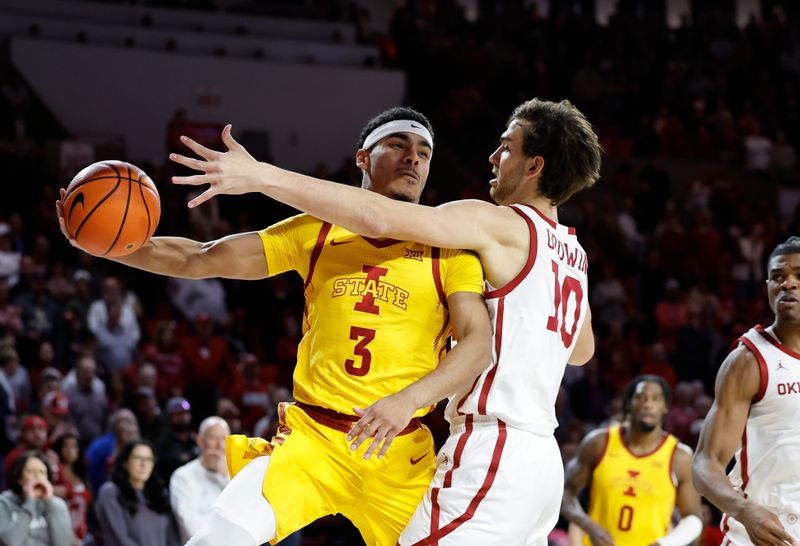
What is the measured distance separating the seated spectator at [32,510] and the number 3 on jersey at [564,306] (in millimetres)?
5063

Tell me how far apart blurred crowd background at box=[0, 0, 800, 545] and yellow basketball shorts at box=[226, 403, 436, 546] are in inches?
210

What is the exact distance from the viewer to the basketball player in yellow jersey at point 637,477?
7.94 meters

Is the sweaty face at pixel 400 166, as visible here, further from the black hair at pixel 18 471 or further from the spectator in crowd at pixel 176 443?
the spectator in crowd at pixel 176 443

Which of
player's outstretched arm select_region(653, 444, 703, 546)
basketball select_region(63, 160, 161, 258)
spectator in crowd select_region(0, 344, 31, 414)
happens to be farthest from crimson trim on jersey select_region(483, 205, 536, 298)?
spectator in crowd select_region(0, 344, 31, 414)

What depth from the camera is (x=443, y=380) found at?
3.93 meters

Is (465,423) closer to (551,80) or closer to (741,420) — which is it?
(741,420)

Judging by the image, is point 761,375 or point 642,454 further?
point 642,454

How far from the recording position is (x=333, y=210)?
4.00 metres

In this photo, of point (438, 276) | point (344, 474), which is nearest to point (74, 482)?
point (344, 474)

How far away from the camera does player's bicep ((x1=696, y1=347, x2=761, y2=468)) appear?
5031 mm

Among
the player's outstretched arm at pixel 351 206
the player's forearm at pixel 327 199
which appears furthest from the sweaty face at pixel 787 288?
the player's forearm at pixel 327 199

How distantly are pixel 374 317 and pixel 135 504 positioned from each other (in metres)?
4.90

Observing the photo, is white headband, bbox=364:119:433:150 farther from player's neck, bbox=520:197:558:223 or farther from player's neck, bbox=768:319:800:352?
player's neck, bbox=768:319:800:352

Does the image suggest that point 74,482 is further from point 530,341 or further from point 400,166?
point 530,341
